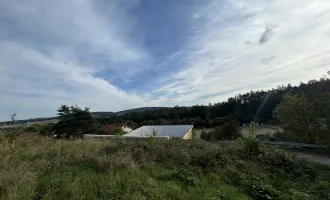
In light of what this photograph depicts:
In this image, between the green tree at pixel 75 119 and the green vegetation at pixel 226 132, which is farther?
the green tree at pixel 75 119

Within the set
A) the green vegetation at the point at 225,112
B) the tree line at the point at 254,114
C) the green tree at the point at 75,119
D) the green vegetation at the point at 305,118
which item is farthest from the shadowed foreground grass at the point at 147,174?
the green vegetation at the point at 225,112

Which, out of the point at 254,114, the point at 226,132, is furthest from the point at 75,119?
the point at 254,114

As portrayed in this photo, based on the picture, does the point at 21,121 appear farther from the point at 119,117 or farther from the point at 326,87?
the point at 119,117

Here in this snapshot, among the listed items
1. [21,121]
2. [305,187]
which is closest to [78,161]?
[21,121]

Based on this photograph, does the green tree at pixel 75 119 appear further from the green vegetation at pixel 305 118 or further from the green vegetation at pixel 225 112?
the green vegetation at pixel 305 118

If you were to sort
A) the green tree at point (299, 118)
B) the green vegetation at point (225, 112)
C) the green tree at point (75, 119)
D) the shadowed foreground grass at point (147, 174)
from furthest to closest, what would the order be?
1. the green vegetation at point (225, 112)
2. the green tree at point (75, 119)
3. the green tree at point (299, 118)
4. the shadowed foreground grass at point (147, 174)

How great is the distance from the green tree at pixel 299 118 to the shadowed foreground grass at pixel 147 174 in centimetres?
865

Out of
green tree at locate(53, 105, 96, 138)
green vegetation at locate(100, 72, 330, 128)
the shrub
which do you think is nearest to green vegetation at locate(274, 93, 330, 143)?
the shrub

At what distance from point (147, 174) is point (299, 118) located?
45.5ft

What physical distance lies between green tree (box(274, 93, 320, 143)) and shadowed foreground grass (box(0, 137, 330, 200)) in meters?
8.65

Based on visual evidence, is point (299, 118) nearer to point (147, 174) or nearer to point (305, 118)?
point (305, 118)

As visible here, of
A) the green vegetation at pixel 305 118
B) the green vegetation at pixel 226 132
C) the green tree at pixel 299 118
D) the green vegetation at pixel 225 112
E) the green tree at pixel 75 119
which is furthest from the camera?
the green vegetation at pixel 225 112

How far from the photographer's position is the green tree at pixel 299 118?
49.0 ft

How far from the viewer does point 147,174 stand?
4934 mm
